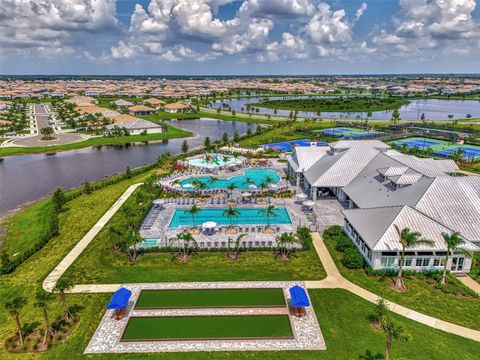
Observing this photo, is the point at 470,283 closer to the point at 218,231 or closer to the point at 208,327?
the point at 208,327

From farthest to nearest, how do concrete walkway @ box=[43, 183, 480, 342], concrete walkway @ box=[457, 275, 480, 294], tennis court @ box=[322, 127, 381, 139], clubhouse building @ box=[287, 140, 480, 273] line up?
tennis court @ box=[322, 127, 381, 139]
clubhouse building @ box=[287, 140, 480, 273]
concrete walkway @ box=[457, 275, 480, 294]
concrete walkway @ box=[43, 183, 480, 342]

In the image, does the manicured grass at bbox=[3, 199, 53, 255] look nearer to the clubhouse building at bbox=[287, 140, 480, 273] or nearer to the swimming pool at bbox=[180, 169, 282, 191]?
the swimming pool at bbox=[180, 169, 282, 191]

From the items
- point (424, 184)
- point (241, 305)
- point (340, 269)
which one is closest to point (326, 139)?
point (424, 184)

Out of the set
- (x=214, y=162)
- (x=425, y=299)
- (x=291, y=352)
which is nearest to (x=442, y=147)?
(x=214, y=162)

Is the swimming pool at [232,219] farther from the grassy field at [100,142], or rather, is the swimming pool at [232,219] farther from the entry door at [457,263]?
the grassy field at [100,142]

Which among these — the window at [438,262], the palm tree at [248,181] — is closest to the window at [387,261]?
the window at [438,262]

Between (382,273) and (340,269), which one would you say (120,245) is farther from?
(382,273)

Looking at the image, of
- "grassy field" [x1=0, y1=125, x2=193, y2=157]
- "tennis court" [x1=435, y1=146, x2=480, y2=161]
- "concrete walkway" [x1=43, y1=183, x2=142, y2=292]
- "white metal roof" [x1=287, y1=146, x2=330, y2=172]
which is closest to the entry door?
"white metal roof" [x1=287, y1=146, x2=330, y2=172]
